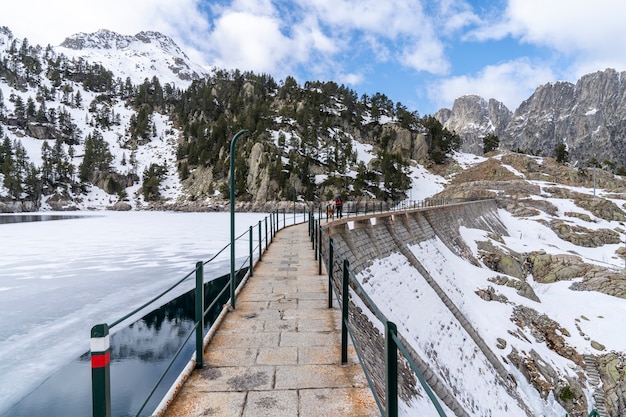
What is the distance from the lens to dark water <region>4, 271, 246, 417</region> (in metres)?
6.59

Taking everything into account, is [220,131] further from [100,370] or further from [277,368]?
[100,370]

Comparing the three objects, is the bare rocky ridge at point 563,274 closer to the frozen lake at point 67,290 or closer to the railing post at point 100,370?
the frozen lake at point 67,290

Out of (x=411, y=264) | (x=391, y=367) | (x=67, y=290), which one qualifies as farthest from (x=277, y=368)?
(x=411, y=264)

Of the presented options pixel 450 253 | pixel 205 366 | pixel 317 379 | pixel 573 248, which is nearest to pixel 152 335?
pixel 205 366

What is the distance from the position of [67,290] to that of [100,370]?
13.0m

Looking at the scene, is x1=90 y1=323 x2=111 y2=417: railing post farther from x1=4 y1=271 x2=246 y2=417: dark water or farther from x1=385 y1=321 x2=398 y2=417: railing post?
x1=4 y1=271 x2=246 y2=417: dark water

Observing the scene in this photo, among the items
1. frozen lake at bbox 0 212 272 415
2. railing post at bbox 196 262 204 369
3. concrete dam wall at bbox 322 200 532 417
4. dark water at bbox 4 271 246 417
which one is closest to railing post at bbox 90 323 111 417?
railing post at bbox 196 262 204 369

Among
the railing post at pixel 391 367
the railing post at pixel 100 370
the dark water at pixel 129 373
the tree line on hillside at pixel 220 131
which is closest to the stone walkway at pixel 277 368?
the railing post at pixel 391 367

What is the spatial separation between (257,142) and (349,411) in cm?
7922

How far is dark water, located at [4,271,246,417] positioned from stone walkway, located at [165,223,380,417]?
244 centimetres

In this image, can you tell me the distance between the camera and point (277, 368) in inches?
177

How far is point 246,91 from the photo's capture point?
116m

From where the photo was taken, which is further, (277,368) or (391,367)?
(277,368)

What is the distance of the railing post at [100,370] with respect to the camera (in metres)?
2.08
